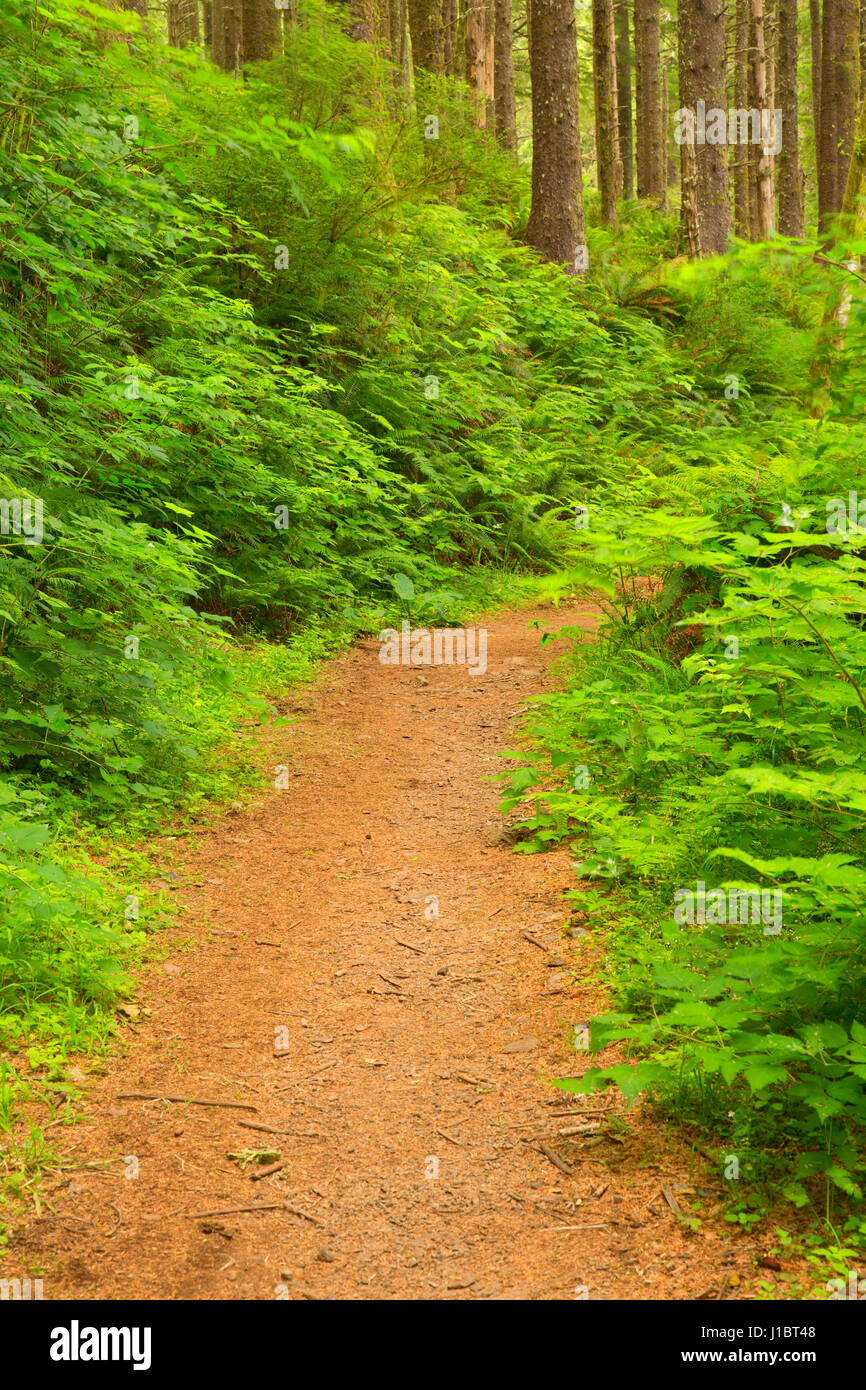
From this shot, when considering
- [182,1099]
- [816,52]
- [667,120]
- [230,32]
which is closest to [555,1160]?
[182,1099]

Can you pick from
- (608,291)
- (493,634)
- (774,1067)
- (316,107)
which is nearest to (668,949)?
(774,1067)

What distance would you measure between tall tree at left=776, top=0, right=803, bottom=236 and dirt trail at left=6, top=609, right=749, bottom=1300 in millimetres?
23487

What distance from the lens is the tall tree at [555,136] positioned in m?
14.8

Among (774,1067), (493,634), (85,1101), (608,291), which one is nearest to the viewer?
(774,1067)

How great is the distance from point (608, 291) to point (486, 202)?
329 cm

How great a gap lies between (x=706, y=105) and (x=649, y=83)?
7.85m

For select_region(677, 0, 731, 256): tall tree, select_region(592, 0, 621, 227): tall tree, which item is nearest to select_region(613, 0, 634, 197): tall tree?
select_region(592, 0, 621, 227): tall tree

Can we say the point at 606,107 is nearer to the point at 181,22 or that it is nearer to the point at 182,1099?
the point at 181,22

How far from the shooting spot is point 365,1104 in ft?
11.6

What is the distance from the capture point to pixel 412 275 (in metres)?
12.2

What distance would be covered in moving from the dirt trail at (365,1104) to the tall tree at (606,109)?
62.9 feet

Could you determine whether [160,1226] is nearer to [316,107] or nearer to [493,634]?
[493,634]

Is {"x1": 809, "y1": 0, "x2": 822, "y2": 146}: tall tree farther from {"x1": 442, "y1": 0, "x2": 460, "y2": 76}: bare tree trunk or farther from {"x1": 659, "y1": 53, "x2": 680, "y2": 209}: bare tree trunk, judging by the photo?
{"x1": 442, "y1": 0, "x2": 460, "y2": 76}: bare tree trunk
